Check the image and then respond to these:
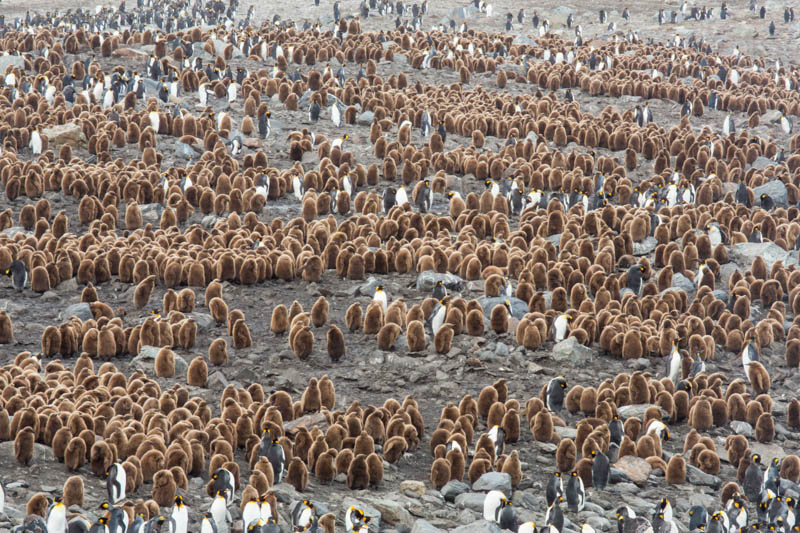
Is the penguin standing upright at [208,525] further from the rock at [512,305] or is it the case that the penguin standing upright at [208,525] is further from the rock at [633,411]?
the rock at [512,305]

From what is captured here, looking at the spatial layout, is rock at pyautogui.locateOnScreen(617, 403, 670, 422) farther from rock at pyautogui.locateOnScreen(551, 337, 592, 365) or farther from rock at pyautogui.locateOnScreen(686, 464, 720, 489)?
rock at pyautogui.locateOnScreen(551, 337, 592, 365)

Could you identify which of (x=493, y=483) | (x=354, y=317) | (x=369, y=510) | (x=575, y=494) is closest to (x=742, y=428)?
(x=575, y=494)

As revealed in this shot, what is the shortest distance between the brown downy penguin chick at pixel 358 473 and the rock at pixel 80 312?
4.90 meters

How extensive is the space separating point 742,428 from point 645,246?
15.9 feet

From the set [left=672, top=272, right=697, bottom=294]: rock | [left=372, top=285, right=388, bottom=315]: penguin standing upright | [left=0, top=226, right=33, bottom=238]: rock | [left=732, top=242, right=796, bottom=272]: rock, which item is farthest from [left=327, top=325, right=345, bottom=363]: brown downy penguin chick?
[left=732, top=242, right=796, bottom=272]: rock

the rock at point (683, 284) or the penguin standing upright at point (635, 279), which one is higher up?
the penguin standing upright at point (635, 279)

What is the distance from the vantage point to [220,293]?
467 inches

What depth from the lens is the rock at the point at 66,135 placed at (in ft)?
57.5

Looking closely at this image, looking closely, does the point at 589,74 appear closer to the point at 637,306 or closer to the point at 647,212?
the point at 647,212

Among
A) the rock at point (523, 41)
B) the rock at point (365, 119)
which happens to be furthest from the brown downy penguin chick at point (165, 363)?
the rock at point (523, 41)

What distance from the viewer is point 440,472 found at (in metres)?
8.30

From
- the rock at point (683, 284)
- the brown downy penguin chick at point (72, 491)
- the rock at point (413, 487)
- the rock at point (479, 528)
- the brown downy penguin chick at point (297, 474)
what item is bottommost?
the rock at point (413, 487)

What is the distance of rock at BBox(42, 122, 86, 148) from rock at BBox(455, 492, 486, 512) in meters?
12.7

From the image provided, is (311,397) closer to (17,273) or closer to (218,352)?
(218,352)
